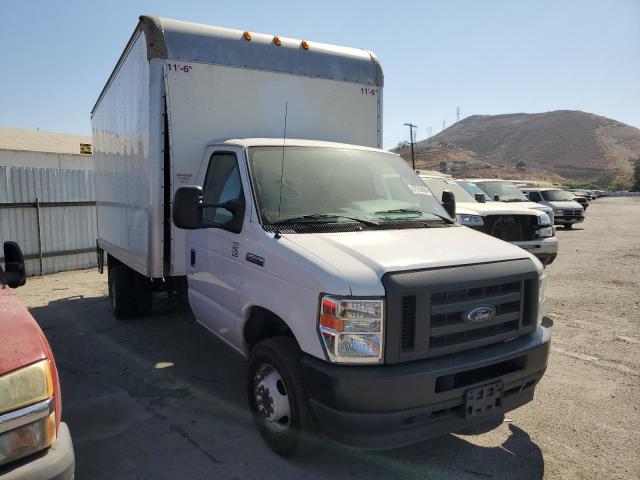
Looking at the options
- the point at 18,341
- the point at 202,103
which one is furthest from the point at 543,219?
the point at 18,341

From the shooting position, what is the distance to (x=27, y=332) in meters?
2.52

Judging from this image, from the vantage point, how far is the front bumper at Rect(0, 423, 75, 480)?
7.09 feet

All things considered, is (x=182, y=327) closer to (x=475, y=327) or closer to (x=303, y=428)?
(x=303, y=428)

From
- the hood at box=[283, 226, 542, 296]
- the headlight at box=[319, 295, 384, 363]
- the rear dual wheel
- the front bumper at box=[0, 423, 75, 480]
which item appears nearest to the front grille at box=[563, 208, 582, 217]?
the rear dual wheel

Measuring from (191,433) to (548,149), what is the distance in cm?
14445

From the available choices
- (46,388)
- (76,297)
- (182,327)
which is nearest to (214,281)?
(46,388)

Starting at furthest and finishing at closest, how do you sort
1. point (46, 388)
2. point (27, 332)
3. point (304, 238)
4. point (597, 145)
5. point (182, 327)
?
point (597, 145)
point (182, 327)
point (304, 238)
point (27, 332)
point (46, 388)

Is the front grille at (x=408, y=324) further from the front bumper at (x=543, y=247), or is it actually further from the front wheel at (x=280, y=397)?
the front bumper at (x=543, y=247)

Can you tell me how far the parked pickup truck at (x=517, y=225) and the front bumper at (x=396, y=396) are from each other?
265 inches

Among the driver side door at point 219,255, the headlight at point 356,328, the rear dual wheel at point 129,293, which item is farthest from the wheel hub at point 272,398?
the rear dual wheel at point 129,293

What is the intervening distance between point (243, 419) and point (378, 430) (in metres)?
1.62

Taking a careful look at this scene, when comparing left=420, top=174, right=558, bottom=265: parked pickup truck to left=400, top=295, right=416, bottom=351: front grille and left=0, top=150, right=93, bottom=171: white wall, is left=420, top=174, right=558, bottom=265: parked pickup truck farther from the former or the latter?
left=0, top=150, right=93, bottom=171: white wall

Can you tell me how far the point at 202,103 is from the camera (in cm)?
497

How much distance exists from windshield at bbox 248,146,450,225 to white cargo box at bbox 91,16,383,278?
3.69 ft
